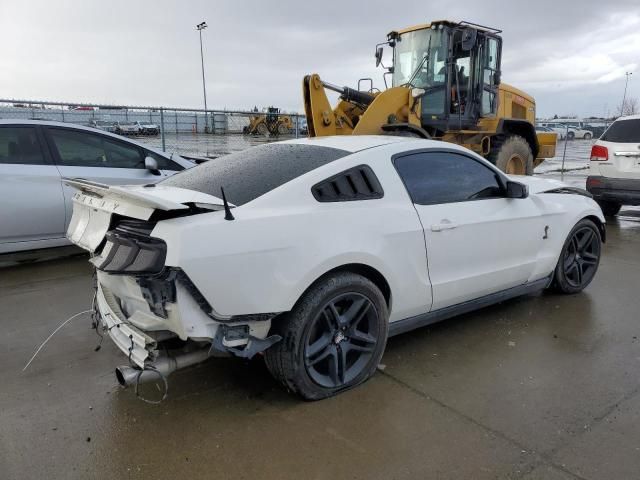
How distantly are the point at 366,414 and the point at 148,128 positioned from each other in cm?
1139

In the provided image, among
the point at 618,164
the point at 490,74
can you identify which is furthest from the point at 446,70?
the point at 618,164

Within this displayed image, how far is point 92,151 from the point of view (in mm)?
5988

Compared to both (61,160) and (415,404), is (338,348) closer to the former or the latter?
(415,404)

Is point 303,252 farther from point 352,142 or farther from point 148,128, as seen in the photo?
point 148,128

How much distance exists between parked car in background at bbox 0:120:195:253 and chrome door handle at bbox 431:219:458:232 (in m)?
3.25

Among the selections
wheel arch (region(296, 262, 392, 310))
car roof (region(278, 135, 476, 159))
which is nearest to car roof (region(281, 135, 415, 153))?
car roof (region(278, 135, 476, 159))

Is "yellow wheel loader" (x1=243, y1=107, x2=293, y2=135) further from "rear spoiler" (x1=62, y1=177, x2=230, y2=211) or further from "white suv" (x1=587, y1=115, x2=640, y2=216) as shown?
"rear spoiler" (x1=62, y1=177, x2=230, y2=211)

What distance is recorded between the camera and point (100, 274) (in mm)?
3021

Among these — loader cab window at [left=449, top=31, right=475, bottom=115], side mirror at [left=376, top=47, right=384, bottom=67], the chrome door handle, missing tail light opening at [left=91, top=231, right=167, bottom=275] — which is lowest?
the chrome door handle

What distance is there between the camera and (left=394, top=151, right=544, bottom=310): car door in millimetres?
3480

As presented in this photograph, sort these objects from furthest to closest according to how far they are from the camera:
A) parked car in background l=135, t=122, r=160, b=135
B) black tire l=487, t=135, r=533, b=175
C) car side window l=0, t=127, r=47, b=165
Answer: parked car in background l=135, t=122, r=160, b=135, black tire l=487, t=135, r=533, b=175, car side window l=0, t=127, r=47, b=165

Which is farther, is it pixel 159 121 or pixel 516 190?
pixel 159 121

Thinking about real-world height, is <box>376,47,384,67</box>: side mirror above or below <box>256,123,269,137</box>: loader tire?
above

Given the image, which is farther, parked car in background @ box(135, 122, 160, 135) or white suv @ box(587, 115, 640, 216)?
parked car in background @ box(135, 122, 160, 135)
